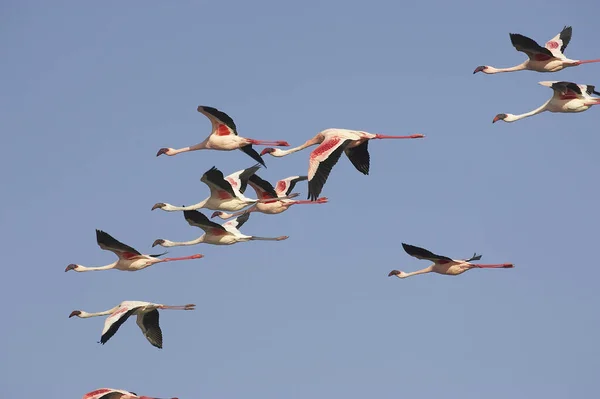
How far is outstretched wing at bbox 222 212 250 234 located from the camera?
36.9 m

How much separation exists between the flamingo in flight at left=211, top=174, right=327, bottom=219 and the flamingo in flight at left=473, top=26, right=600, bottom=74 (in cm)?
598

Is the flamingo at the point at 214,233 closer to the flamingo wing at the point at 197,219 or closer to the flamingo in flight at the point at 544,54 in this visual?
the flamingo wing at the point at 197,219

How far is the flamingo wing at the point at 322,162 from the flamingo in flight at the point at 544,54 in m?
5.91

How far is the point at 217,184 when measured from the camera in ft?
116

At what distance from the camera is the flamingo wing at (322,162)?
29.6 m

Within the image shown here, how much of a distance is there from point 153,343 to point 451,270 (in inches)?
281

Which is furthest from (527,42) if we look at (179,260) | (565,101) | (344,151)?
(179,260)

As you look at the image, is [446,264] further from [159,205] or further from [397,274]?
[159,205]

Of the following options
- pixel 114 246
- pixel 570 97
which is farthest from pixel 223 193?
pixel 570 97

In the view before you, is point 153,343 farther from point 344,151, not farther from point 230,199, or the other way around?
point 344,151

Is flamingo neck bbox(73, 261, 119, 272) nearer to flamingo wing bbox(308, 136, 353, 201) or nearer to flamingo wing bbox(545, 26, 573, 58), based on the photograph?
flamingo wing bbox(308, 136, 353, 201)

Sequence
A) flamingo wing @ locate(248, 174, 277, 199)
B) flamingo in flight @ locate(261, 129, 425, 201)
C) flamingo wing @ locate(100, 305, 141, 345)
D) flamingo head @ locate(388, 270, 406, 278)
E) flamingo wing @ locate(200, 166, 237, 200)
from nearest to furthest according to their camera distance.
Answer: flamingo in flight @ locate(261, 129, 425, 201) → flamingo wing @ locate(100, 305, 141, 345) → flamingo wing @ locate(200, 166, 237, 200) → flamingo head @ locate(388, 270, 406, 278) → flamingo wing @ locate(248, 174, 277, 199)

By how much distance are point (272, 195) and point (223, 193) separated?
6.70 feet

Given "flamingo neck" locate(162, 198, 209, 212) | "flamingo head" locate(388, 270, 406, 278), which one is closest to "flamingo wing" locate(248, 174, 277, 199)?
"flamingo neck" locate(162, 198, 209, 212)
